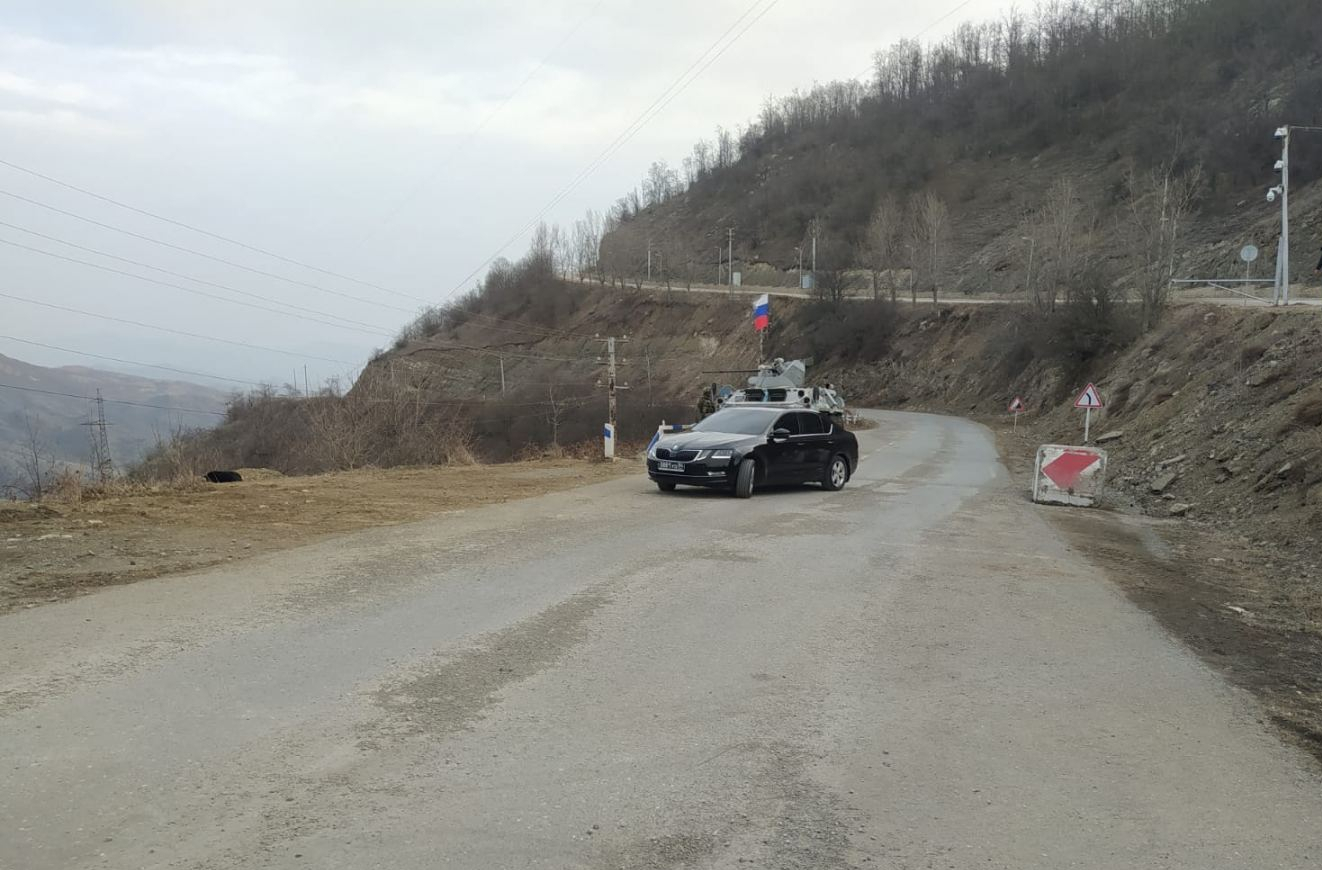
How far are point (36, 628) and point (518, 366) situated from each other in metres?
98.0

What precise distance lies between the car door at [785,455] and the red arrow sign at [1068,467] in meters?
4.69

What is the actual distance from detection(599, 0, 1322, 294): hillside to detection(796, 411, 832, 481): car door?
32.4 meters

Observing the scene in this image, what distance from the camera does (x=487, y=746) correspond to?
4781 millimetres

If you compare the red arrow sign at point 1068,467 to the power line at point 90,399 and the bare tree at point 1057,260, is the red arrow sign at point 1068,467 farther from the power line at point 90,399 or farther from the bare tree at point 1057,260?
the power line at point 90,399

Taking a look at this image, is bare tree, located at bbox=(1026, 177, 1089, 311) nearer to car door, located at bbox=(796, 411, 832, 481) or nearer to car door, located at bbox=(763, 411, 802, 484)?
car door, located at bbox=(796, 411, 832, 481)

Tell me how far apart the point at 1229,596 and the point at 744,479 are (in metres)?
7.46

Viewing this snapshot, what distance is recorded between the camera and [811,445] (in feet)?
57.2

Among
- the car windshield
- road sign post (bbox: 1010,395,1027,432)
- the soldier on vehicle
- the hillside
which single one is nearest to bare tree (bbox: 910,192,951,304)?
the hillside

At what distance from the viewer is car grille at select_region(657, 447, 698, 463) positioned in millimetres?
15875

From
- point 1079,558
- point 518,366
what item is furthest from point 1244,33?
point 1079,558

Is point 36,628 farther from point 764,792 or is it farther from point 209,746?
point 764,792

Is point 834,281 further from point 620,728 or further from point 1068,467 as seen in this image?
point 620,728

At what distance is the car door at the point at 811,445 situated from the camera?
17266mm

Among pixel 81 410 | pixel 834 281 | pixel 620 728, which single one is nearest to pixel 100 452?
pixel 620 728
